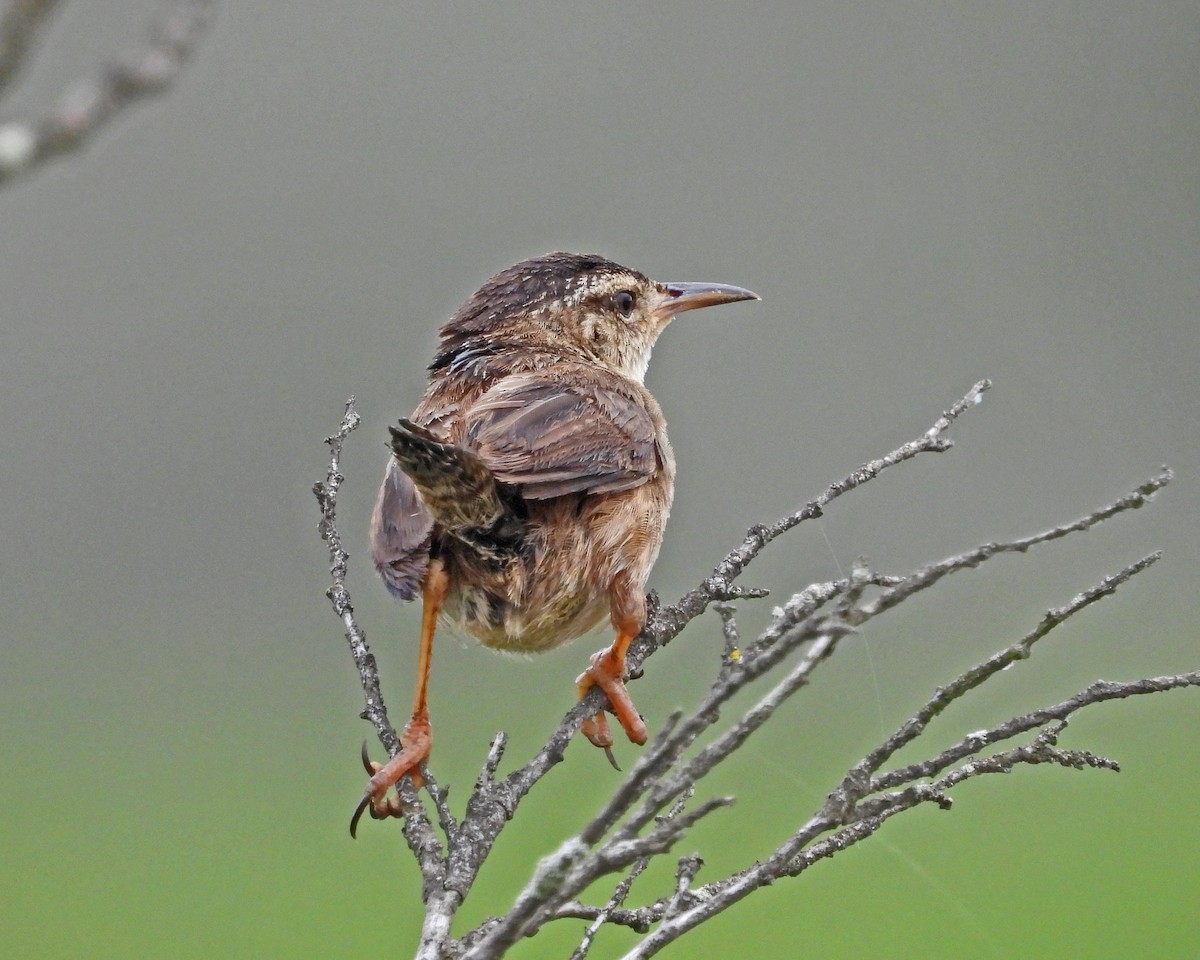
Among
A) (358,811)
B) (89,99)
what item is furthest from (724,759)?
(358,811)

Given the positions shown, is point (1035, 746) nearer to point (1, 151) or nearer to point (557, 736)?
point (557, 736)

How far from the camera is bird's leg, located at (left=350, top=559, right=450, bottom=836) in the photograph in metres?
3.18

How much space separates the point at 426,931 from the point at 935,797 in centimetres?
97

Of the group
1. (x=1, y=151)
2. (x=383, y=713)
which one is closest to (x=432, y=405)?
(x=383, y=713)

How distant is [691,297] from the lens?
5.17 metres

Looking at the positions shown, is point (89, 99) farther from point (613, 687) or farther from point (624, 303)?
point (624, 303)

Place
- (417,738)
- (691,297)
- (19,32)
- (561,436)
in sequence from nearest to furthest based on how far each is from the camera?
(19,32) → (417,738) → (561,436) → (691,297)

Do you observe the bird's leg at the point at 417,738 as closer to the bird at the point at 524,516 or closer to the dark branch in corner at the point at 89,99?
the bird at the point at 524,516

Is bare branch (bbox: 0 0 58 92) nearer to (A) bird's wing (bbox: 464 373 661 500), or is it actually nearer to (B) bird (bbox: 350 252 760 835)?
(B) bird (bbox: 350 252 760 835)

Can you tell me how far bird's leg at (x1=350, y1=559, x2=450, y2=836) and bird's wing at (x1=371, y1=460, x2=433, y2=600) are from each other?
46 millimetres

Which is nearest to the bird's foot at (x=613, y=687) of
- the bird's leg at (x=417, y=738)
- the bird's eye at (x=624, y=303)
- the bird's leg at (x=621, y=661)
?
the bird's leg at (x=621, y=661)

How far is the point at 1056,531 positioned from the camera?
6.53 ft

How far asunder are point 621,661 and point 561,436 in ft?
2.24

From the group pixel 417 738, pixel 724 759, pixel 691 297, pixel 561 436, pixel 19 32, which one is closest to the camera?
pixel 19 32
